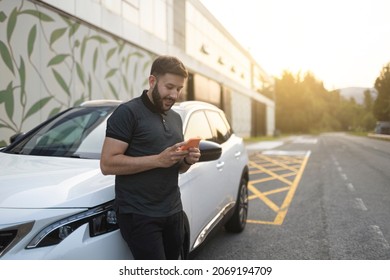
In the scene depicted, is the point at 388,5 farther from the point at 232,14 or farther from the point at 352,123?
the point at 232,14

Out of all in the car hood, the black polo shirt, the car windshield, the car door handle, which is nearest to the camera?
the car hood

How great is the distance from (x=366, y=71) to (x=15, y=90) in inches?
312

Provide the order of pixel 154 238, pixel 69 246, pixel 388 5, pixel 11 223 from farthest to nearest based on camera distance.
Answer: pixel 388 5 < pixel 154 238 < pixel 69 246 < pixel 11 223

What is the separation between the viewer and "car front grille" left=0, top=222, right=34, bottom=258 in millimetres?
1650

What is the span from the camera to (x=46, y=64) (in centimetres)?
911

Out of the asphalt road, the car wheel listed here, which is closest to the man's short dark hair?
the asphalt road

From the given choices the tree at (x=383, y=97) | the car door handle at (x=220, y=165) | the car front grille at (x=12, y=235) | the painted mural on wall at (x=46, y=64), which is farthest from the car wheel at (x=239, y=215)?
the painted mural on wall at (x=46, y=64)

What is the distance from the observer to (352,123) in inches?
103

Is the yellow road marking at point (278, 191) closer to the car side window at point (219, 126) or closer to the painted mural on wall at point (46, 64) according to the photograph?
the car side window at point (219, 126)

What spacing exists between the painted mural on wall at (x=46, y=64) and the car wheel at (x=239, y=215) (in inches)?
228

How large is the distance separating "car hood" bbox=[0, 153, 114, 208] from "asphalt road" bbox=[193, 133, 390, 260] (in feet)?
4.13

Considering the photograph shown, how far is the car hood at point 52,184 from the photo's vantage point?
1.76m

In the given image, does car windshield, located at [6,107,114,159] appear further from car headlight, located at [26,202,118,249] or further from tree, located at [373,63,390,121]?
tree, located at [373,63,390,121]

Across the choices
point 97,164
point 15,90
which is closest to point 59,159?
point 97,164
